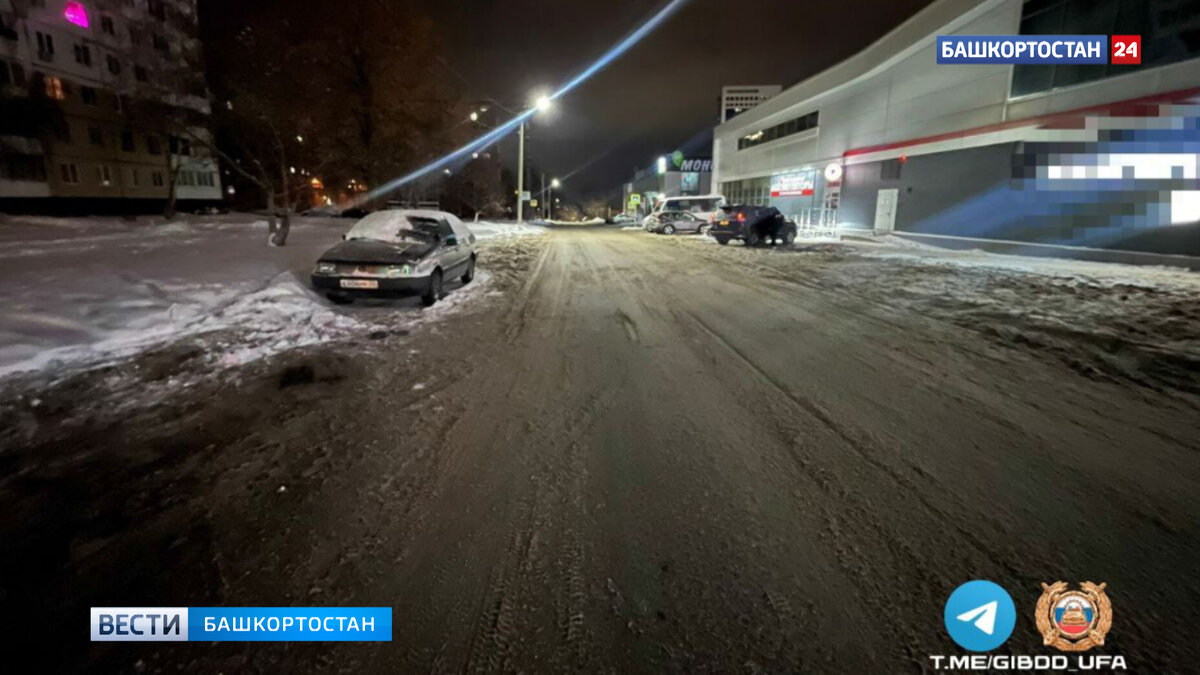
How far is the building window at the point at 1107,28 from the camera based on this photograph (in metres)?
13.9

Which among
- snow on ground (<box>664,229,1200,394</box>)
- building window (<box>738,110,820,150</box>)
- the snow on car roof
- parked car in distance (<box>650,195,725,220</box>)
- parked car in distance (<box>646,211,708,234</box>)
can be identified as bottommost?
snow on ground (<box>664,229,1200,394</box>)

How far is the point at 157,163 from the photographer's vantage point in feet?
122

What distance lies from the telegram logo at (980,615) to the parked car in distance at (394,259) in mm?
7651

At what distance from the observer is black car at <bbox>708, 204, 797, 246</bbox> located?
869 inches

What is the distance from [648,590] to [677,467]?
1166 millimetres

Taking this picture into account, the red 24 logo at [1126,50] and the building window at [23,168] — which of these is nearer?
the red 24 logo at [1126,50]

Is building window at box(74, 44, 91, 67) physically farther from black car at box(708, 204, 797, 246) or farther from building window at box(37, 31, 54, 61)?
black car at box(708, 204, 797, 246)

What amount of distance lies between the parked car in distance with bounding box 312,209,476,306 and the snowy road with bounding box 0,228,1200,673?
7.79 ft

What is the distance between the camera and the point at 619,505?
3.00 meters

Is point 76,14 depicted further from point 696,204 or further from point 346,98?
point 696,204

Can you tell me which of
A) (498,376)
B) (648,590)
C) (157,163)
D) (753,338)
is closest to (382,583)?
(648,590)

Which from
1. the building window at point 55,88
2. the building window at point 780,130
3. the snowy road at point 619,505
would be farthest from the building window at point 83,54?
the building window at point 780,130

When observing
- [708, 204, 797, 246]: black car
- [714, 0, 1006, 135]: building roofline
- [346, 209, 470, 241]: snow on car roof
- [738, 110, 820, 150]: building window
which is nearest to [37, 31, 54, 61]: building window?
[346, 209, 470, 241]: snow on car roof

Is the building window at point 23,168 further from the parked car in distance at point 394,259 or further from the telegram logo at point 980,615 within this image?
the telegram logo at point 980,615
